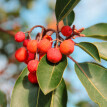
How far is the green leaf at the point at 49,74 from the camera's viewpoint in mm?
1060

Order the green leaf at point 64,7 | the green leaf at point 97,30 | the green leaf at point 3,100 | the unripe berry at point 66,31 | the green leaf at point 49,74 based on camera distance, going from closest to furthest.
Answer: the green leaf at point 49,74 < the green leaf at point 64,7 < the unripe berry at point 66,31 < the green leaf at point 97,30 < the green leaf at point 3,100

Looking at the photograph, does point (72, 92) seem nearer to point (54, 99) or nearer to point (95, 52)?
point (54, 99)

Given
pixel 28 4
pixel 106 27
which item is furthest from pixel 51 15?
pixel 106 27

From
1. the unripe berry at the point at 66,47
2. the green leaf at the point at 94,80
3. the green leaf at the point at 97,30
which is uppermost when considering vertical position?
the green leaf at the point at 97,30

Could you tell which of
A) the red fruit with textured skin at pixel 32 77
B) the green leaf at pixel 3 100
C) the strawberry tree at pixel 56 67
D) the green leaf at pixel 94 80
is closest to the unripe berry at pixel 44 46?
the strawberry tree at pixel 56 67

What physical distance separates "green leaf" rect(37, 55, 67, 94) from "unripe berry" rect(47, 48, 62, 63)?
4 centimetres

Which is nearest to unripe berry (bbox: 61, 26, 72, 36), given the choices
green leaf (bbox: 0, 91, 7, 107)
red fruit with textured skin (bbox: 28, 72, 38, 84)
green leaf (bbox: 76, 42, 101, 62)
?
green leaf (bbox: 76, 42, 101, 62)

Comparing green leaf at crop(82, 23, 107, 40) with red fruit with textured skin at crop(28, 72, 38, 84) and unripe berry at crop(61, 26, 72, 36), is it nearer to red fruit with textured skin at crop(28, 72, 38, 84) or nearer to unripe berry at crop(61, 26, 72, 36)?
unripe berry at crop(61, 26, 72, 36)

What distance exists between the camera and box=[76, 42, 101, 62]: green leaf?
1096 mm

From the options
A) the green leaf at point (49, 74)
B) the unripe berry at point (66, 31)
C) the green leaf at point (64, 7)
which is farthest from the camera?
the unripe berry at point (66, 31)

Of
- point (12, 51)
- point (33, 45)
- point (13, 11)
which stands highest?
point (13, 11)

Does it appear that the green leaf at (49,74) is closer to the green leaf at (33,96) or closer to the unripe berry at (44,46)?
the unripe berry at (44,46)

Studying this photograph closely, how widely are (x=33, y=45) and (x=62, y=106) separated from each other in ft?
1.56

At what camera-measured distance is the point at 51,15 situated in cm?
533
